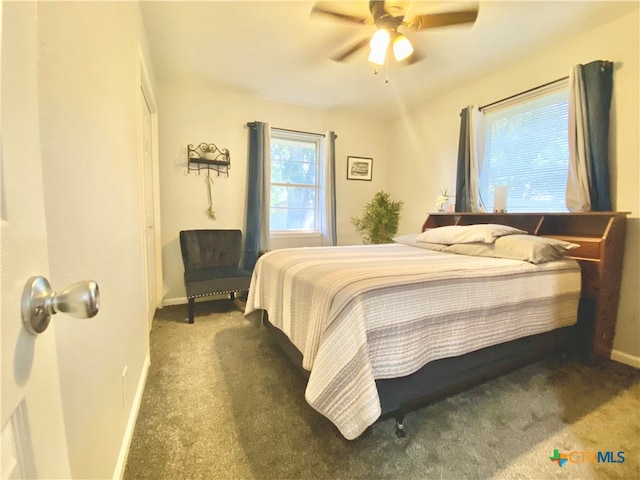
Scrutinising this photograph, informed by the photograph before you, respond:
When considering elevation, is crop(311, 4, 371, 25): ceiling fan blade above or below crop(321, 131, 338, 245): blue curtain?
above

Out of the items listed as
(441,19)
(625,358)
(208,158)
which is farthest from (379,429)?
(208,158)

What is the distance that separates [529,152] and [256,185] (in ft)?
9.47

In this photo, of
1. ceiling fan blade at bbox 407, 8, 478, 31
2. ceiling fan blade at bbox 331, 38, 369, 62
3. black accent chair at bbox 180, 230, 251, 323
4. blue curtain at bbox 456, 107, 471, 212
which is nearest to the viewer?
ceiling fan blade at bbox 407, 8, 478, 31

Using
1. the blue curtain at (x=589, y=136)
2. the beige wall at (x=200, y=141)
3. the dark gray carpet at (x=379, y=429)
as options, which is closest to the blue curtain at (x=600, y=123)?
the blue curtain at (x=589, y=136)

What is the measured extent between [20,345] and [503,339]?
1.89 m

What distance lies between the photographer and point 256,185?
138 inches

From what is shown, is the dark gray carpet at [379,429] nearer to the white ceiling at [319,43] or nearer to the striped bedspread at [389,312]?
the striped bedspread at [389,312]

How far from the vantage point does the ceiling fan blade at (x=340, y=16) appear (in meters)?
1.79

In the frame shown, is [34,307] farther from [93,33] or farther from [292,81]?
[292,81]

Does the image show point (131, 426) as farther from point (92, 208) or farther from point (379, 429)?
point (379, 429)

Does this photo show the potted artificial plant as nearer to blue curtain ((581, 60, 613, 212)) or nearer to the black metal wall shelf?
the black metal wall shelf

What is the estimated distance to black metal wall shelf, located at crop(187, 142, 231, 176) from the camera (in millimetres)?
3320

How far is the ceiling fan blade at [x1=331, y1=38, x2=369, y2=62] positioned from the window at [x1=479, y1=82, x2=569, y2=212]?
67.2 inches

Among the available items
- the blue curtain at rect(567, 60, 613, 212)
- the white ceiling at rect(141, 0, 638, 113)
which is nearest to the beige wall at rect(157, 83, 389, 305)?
the white ceiling at rect(141, 0, 638, 113)
